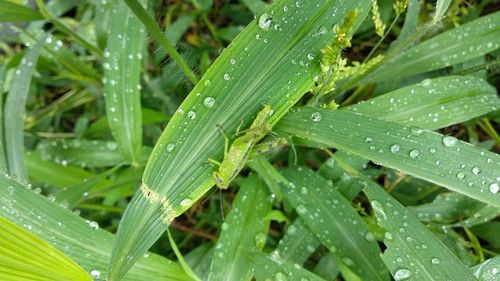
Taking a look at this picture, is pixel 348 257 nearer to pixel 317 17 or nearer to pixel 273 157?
pixel 273 157

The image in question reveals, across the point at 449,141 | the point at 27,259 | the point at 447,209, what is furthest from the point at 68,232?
the point at 447,209

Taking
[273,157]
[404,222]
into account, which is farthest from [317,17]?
[273,157]

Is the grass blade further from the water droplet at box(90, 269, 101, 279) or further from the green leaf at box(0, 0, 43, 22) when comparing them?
the water droplet at box(90, 269, 101, 279)

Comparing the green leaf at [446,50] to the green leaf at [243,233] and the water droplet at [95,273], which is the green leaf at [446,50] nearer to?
the green leaf at [243,233]

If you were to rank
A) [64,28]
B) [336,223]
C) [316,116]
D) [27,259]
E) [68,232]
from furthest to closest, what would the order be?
[64,28] → [336,223] → [68,232] → [316,116] → [27,259]

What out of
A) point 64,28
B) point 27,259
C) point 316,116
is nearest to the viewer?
point 27,259

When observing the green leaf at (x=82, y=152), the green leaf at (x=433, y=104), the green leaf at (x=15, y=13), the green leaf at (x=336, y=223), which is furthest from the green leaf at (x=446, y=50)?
the green leaf at (x=15, y=13)

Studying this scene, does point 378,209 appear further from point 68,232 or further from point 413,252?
point 68,232
